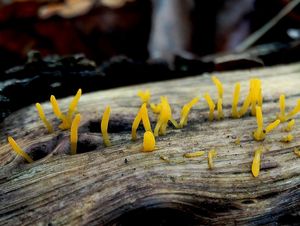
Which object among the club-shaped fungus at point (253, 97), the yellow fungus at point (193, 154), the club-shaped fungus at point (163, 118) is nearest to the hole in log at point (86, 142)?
the club-shaped fungus at point (163, 118)

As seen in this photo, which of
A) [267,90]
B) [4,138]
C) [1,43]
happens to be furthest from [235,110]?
[1,43]

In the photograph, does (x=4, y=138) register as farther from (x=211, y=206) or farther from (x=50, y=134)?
(x=211, y=206)

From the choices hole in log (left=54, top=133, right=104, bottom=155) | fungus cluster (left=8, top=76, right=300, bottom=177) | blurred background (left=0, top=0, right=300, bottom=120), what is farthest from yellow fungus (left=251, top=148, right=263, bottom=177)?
blurred background (left=0, top=0, right=300, bottom=120)

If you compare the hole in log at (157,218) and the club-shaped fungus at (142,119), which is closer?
the hole in log at (157,218)

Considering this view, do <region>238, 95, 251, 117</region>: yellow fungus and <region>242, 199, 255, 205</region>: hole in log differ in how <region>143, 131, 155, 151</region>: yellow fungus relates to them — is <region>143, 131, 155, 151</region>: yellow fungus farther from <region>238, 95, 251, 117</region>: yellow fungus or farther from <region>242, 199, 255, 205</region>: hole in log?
<region>238, 95, 251, 117</region>: yellow fungus

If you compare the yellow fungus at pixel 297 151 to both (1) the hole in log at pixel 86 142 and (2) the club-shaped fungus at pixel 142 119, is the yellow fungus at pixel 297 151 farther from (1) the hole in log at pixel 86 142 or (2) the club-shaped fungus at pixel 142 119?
(1) the hole in log at pixel 86 142

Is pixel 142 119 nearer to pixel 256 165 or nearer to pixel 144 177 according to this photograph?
pixel 144 177
